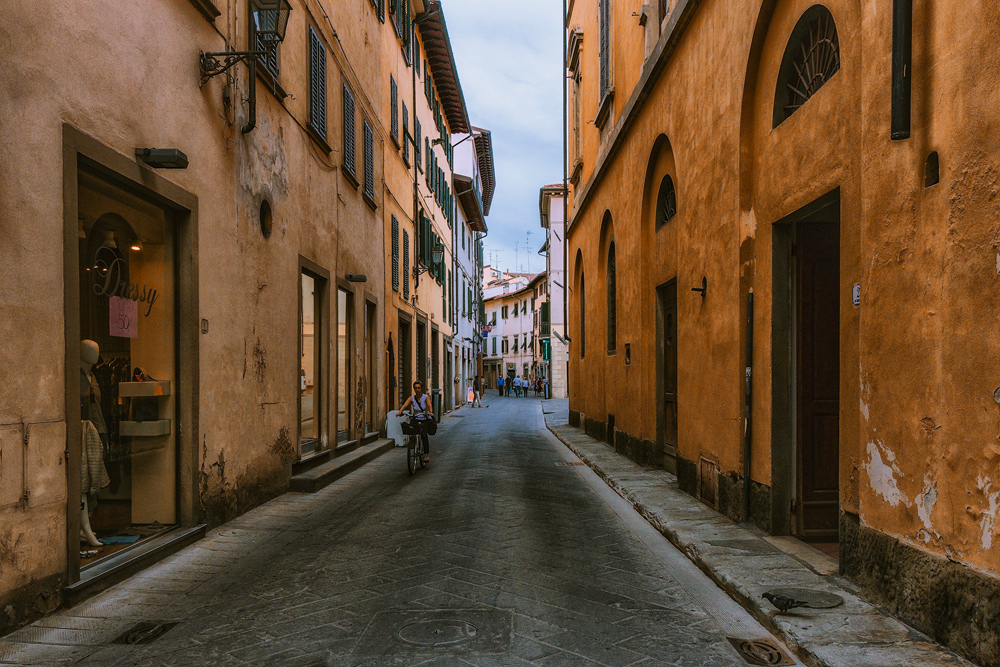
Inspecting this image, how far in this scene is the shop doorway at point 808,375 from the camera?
6105 mm

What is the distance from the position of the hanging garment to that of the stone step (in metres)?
3.66

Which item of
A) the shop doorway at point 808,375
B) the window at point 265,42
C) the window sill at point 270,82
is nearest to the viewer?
the shop doorway at point 808,375

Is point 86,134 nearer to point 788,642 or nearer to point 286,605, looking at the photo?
point 286,605

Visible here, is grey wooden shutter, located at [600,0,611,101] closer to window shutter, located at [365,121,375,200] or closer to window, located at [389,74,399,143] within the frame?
window shutter, located at [365,121,375,200]

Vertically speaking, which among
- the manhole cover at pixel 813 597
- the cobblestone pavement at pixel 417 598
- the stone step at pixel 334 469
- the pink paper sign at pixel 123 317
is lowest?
the stone step at pixel 334 469

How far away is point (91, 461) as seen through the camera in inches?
208

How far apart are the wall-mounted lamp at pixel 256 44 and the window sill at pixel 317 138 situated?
1.77 m

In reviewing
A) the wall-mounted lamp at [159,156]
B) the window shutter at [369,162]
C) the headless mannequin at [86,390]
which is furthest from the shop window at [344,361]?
the headless mannequin at [86,390]

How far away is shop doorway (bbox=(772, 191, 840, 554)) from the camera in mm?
6105

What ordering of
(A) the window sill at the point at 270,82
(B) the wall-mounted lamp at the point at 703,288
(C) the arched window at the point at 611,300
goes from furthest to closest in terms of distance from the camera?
(C) the arched window at the point at 611,300
(A) the window sill at the point at 270,82
(B) the wall-mounted lamp at the point at 703,288

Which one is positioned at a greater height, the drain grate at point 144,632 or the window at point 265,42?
the window at point 265,42

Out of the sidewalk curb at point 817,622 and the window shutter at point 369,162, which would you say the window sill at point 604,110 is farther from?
the sidewalk curb at point 817,622

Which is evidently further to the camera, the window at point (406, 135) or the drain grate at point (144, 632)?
the window at point (406, 135)

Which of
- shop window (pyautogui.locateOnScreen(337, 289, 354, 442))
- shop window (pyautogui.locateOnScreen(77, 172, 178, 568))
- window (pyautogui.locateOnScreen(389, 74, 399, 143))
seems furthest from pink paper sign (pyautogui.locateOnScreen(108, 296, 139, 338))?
window (pyautogui.locateOnScreen(389, 74, 399, 143))
